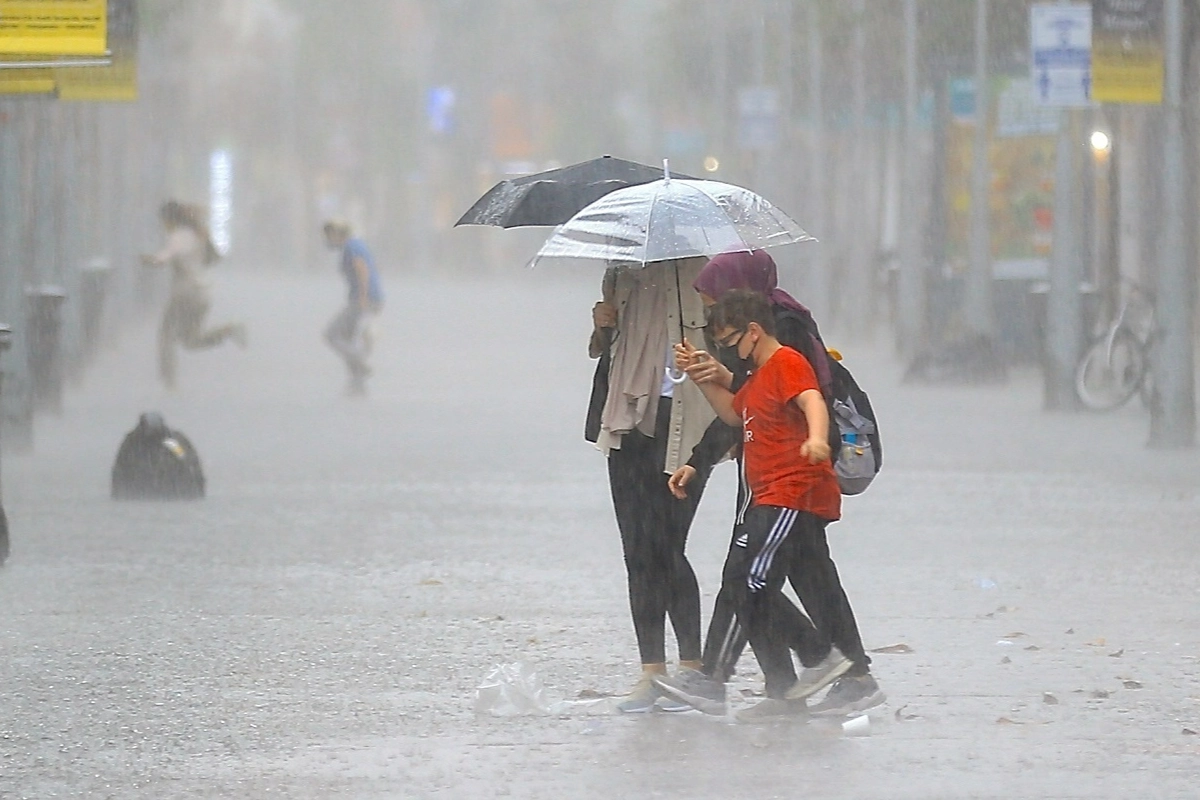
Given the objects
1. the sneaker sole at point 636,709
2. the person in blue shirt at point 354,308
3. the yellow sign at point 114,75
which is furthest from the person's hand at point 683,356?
the person in blue shirt at point 354,308

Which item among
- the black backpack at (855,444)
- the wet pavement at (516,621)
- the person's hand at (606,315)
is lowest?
the wet pavement at (516,621)

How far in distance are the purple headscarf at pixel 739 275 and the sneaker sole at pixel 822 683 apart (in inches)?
43.7

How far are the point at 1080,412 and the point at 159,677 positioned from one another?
46.9 ft

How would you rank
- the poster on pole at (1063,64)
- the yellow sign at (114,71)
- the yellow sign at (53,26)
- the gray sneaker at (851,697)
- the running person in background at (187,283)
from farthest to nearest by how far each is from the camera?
the running person in background at (187,283), the poster on pole at (1063,64), the yellow sign at (114,71), the yellow sign at (53,26), the gray sneaker at (851,697)

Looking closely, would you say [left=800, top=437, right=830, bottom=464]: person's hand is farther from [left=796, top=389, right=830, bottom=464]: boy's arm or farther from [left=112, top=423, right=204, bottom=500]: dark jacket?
[left=112, top=423, right=204, bottom=500]: dark jacket

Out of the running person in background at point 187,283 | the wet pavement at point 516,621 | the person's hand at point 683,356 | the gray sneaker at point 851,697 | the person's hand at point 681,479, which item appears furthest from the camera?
the running person in background at point 187,283

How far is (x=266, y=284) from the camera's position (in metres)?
74.3

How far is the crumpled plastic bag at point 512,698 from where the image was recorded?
7.98 meters

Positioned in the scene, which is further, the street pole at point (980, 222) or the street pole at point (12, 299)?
the street pole at point (980, 222)

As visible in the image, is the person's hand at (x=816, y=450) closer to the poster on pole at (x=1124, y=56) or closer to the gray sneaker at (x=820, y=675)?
the gray sneaker at (x=820, y=675)

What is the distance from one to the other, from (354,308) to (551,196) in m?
17.1

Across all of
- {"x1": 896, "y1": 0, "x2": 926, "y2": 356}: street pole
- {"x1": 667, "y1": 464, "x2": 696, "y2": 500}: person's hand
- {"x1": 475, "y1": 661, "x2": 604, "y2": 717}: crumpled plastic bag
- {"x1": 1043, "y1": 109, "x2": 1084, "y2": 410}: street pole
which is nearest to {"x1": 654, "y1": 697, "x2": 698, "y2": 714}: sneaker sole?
{"x1": 475, "y1": 661, "x2": 604, "y2": 717}: crumpled plastic bag

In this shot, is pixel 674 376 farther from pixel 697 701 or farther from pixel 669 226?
pixel 697 701

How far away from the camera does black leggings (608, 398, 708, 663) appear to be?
7906mm
